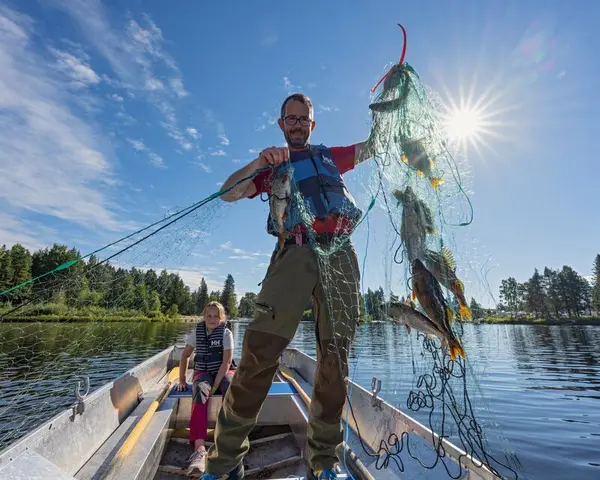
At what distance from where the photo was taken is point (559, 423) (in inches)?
375

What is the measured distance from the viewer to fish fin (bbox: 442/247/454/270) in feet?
9.70

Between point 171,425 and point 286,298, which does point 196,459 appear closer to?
point 171,425

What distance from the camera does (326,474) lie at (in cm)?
Answer: 265

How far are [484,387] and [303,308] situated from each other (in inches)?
567

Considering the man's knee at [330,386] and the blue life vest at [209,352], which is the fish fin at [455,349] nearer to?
the man's knee at [330,386]

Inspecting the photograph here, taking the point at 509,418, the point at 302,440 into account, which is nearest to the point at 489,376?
the point at 509,418

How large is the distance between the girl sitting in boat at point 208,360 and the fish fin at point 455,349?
132 inches

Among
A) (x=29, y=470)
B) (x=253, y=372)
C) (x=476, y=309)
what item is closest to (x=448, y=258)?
(x=476, y=309)

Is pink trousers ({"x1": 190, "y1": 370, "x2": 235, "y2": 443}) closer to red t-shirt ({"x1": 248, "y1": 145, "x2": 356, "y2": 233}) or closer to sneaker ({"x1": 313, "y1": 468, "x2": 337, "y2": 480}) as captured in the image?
sneaker ({"x1": 313, "y1": 468, "x2": 337, "y2": 480})

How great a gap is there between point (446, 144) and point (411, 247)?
109 centimetres

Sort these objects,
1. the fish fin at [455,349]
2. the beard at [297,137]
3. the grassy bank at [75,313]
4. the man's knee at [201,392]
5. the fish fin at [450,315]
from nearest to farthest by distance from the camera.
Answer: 1. the fish fin at [455,349]
2. the fish fin at [450,315]
3. the beard at [297,137]
4. the grassy bank at [75,313]
5. the man's knee at [201,392]

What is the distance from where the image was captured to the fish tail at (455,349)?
250 cm

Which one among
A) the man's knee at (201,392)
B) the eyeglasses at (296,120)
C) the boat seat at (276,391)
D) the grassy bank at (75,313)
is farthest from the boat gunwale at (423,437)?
the grassy bank at (75,313)

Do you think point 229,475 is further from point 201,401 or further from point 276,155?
point 276,155
